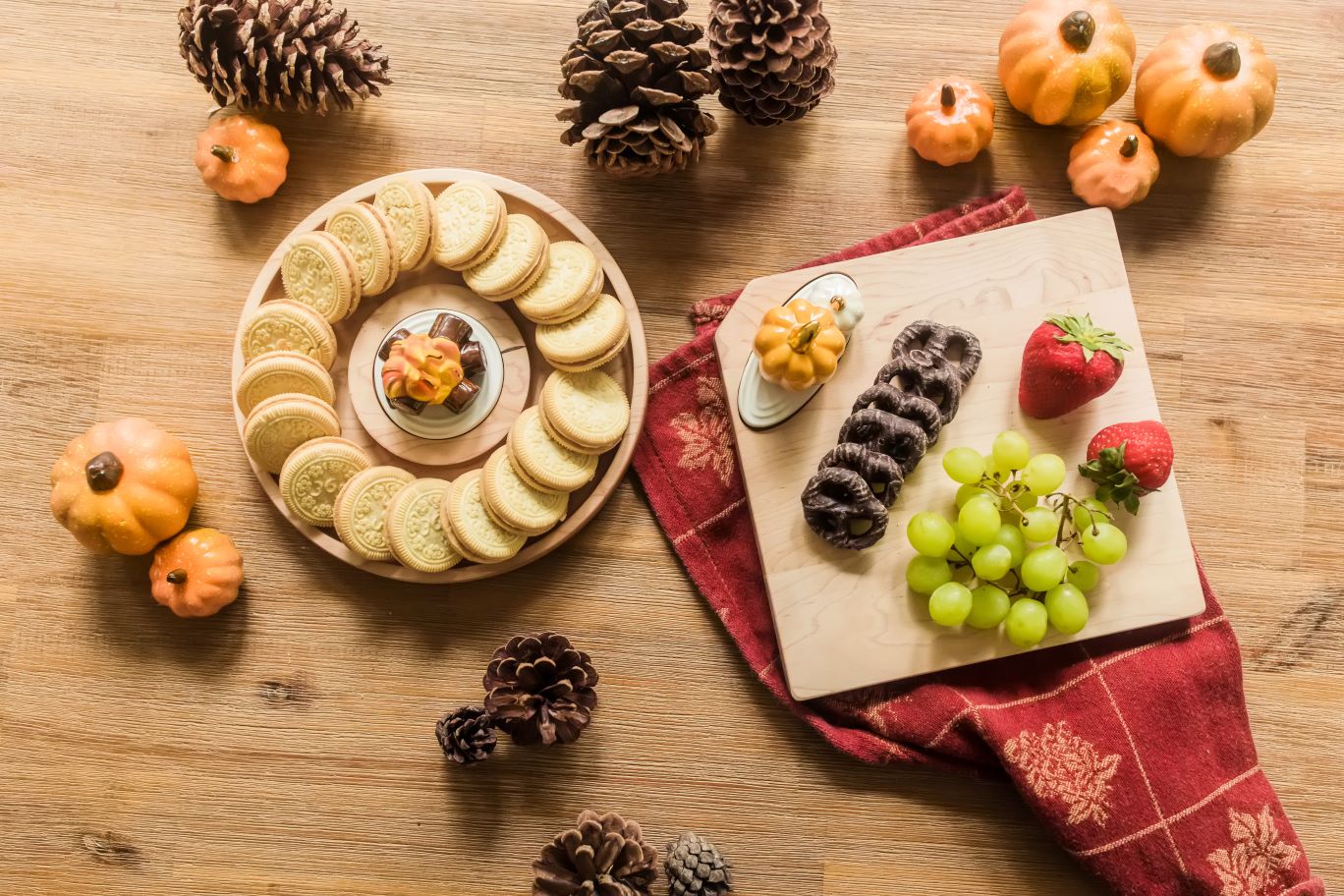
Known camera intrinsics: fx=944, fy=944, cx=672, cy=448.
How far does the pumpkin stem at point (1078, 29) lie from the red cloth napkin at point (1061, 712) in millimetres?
256

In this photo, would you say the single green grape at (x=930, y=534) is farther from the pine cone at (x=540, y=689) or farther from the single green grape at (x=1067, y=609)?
the pine cone at (x=540, y=689)

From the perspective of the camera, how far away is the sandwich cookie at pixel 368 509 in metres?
1.58

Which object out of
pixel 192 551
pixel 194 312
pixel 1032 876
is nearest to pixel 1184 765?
pixel 1032 876

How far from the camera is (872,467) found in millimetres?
1531

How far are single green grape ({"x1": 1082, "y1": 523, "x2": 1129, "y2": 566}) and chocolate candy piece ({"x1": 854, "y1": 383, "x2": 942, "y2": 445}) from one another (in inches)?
11.6

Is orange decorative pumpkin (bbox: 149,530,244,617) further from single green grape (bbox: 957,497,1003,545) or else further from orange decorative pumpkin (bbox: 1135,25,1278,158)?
orange decorative pumpkin (bbox: 1135,25,1278,158)

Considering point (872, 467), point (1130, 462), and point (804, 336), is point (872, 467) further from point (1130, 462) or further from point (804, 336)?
point (1130, 462)

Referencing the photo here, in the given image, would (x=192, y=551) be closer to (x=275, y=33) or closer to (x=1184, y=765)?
(x=275, y=33)

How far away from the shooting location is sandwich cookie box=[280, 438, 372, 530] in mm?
1580

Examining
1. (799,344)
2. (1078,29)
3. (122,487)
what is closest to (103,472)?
(122,487)

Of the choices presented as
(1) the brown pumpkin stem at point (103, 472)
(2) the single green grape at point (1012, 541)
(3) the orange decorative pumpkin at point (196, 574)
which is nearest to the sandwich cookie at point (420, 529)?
(3) the orange decorative pumpkin at point (196, 574)

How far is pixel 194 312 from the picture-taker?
1731mm

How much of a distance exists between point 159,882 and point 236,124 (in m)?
1.35

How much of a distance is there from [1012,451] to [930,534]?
190 millimetres
